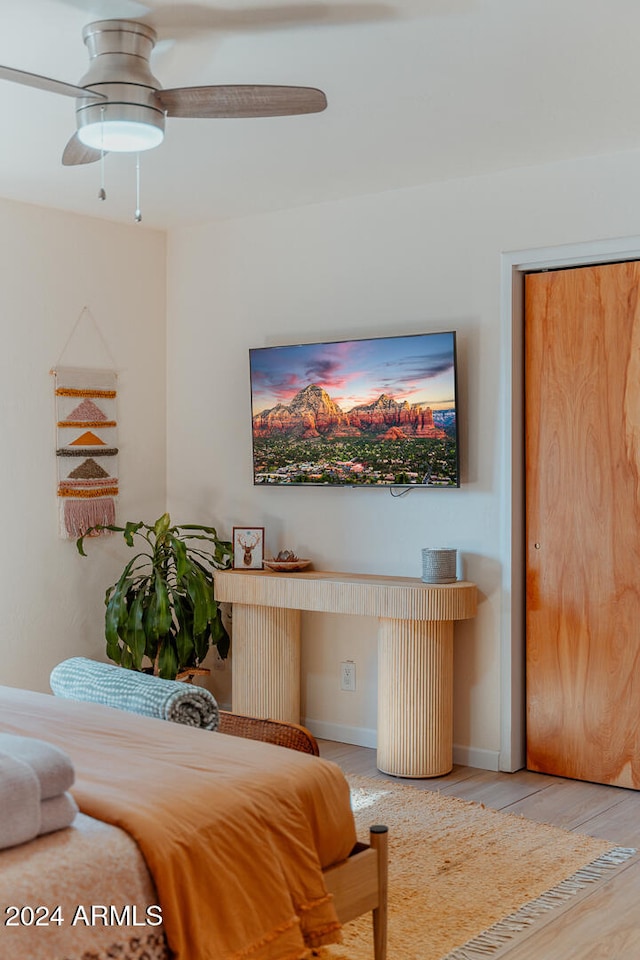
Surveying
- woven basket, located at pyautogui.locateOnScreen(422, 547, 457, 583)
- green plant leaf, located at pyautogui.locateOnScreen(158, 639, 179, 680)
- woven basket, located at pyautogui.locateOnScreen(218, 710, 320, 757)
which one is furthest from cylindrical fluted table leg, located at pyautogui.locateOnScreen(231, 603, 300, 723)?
woven basket, located at pyautogui.locateOnScreen(218, 710, 320, 757)

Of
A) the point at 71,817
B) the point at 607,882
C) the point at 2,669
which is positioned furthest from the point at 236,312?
the point at 71,817

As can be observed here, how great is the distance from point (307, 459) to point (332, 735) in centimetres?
136

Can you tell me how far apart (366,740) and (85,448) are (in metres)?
2.03

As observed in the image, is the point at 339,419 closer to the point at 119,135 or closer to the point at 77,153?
the point at 77,153

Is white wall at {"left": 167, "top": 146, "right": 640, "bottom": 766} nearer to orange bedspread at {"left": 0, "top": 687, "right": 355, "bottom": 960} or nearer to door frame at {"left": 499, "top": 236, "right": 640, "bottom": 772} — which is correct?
door frame at {"left": 499, "top": 236, "right": 640, "bottom": 772}

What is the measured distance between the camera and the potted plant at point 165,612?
15.9 feet

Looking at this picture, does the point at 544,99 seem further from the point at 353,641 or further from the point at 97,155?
the point at 353,641

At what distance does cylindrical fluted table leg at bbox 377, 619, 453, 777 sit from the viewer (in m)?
4.32

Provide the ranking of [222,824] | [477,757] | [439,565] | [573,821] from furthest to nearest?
[477,757] → [439,565] → [573,821] → [222,824]

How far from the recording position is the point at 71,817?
2.00 meters

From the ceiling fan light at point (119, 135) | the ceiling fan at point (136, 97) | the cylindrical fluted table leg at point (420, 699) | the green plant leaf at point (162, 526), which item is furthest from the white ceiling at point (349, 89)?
the cylindrical fluted table leg at point (420, 699)

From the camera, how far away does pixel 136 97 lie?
109 inches

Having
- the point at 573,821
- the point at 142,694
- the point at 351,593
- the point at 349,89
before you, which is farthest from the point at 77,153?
the point at 573,821

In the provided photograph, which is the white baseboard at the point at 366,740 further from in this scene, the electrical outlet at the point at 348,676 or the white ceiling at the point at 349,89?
the white ceiling at the point at 349,89
